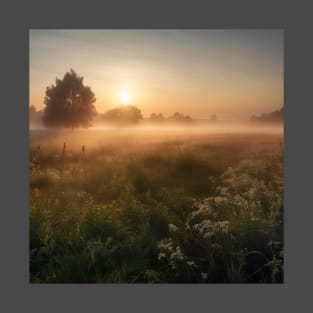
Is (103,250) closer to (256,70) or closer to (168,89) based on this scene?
(168,89)

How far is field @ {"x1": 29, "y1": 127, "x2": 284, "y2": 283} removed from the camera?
238 inches

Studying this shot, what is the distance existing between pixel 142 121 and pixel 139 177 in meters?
0.67

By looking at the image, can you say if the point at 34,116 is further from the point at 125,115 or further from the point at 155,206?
the point at 155,206

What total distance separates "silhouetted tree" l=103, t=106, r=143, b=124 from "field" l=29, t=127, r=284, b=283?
5.7 inches

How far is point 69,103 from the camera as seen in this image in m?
6.38

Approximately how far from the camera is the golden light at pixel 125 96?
20.6 feet

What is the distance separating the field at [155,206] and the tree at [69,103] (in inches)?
5.9

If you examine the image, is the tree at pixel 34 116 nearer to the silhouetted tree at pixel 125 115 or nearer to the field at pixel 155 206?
the field at pixel 155 206

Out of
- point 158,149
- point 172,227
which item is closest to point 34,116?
point 158,149

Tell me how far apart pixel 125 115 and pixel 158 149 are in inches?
22.2

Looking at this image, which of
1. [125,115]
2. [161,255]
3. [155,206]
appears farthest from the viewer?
[125,115]

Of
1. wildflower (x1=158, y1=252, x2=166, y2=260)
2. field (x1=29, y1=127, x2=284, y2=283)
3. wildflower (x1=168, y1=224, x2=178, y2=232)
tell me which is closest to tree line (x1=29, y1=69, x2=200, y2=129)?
field (x1=29, y1=127, x2=284, y2=283)

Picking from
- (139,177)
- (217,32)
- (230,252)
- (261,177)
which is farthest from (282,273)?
(217,32)

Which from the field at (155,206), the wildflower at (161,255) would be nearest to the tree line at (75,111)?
the field at (155,206)
